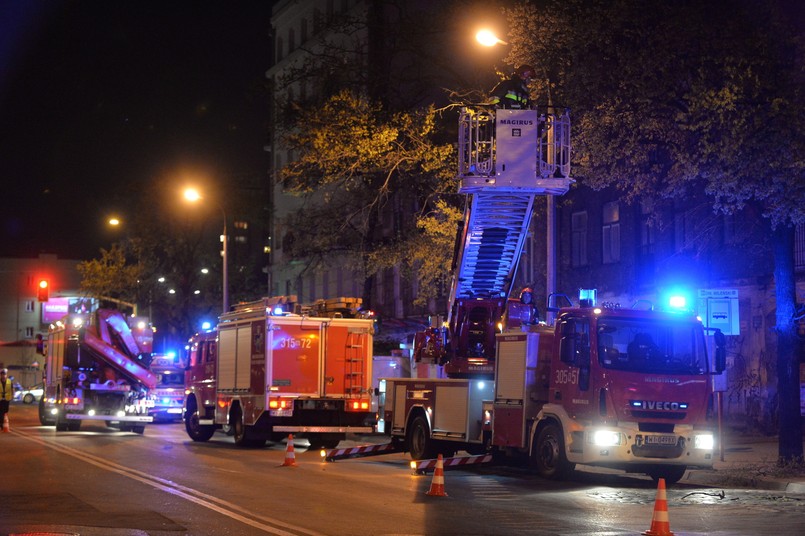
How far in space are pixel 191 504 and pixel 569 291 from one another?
24.7 meters

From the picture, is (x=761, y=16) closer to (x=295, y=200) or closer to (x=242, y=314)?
(x=242, y=314)

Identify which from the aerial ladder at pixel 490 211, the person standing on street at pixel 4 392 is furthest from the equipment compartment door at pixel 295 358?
the person standing on street at pixel 4 392

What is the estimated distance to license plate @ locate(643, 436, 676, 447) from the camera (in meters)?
17.3

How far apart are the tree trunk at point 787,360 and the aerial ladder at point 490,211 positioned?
4.10 m

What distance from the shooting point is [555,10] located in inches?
838

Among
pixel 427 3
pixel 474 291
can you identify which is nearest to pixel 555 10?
pixel 474 291

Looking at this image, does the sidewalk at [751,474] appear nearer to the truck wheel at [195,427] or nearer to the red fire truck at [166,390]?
the truck wheel at [195,427]

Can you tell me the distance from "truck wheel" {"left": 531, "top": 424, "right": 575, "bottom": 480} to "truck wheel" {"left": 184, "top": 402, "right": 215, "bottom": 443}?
1175cm

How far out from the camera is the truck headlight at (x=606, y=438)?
679 inches

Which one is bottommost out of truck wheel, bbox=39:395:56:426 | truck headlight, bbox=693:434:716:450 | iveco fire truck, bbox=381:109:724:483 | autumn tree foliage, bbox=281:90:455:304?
truck wheel, bbox=39:395:56:426

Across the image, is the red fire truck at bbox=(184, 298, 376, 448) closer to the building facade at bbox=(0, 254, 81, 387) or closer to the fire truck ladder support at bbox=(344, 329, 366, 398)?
the fire truck ladder support at bbox=(344, 329, 366, 398)

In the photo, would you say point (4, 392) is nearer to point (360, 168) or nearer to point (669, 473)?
point (360, 168)

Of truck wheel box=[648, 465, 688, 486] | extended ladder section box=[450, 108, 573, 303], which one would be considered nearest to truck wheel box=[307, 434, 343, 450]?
extended ladder section box=[450, 108, 573, 303]

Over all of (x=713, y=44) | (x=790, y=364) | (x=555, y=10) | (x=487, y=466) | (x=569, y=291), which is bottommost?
(x=487, y=466)
